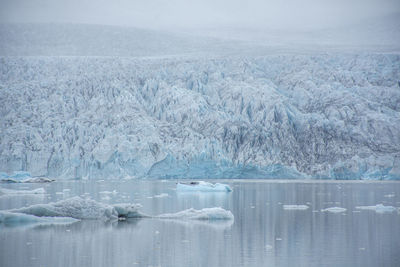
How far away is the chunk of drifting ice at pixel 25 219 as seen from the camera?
10914 millimetres

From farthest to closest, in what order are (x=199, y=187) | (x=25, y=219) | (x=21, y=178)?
(x=21, y=178), (x=199, y=187), (x=25, y=219)

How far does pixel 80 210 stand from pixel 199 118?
65.3 ft

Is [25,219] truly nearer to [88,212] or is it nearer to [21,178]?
[88,212]

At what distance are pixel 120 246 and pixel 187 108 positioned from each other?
76.5 feet

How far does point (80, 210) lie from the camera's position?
11570 millimetres

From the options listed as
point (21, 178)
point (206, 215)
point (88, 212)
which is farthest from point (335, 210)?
point (21, 178)

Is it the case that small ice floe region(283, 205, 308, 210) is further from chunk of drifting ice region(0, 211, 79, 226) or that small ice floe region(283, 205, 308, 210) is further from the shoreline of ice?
chunk of drifting ice region(0, 211, 79, 226)

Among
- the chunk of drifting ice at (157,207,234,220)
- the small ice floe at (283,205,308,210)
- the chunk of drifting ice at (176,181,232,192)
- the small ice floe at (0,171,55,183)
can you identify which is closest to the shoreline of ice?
the chunk of drifting ice at (157,207,234,220)

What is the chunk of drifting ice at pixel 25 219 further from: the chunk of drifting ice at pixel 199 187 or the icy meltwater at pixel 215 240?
the chunk of drifting ice at pixel 199 187

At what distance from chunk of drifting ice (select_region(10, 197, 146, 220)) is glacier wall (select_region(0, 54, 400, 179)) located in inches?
663

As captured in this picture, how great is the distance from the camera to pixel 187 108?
103 feet

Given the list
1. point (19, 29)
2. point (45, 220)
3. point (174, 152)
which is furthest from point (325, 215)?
point (19, 29)

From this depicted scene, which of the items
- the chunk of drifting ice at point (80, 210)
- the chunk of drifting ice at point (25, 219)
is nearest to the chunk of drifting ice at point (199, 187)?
the chunk of drifting ice at point (80, 210)

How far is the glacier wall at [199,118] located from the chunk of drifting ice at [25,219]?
56.1ft
